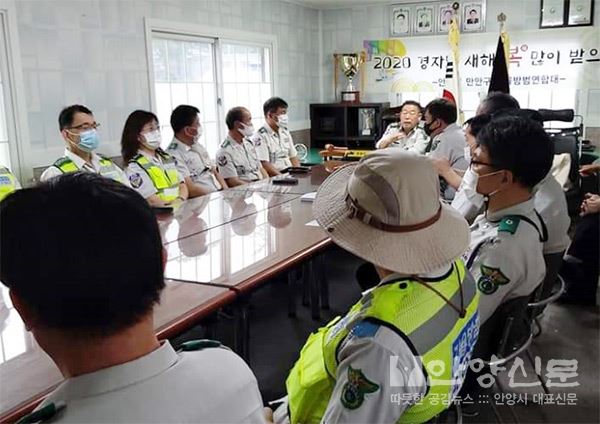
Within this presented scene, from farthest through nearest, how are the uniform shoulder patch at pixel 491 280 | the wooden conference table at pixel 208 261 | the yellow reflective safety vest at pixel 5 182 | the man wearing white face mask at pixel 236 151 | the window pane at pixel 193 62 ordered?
1. the window pane at pixel 193 62
2. the man wearing white face mask at pixel 236 151
3. the yellow reflective safety vest at pixel 5 182
4. the uniform shoulder patch at pixel 491 280
5. the wooden conference table at pixel 208 261

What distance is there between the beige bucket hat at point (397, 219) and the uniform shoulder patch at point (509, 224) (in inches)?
23.0

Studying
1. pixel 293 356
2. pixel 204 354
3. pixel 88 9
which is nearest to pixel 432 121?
pixel 293 356

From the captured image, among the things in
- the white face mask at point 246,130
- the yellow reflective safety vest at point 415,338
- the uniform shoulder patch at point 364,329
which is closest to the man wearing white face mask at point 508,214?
the yellow reflective safety vest at point 415,338

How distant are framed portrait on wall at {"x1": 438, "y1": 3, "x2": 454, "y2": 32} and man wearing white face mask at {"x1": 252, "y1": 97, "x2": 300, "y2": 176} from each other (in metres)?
2.37

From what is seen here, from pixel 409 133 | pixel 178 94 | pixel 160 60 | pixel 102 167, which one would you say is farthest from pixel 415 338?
pixel 178 94

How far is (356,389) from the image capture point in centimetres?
98

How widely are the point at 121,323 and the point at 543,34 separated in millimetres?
6453

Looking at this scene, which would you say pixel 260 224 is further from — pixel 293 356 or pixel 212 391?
pixel 212 391

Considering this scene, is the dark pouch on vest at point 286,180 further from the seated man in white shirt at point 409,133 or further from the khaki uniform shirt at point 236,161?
the seated man in white shirt at point 409,133

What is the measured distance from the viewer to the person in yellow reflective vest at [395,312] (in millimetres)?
990

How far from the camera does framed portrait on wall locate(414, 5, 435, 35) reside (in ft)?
21.6

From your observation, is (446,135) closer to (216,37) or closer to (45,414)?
(216,37)

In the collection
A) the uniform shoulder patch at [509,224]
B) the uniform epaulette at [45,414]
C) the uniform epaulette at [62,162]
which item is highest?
the uniform epaulette at [62,162]

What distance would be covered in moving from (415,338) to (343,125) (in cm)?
622
